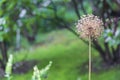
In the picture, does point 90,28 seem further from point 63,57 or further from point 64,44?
point 64,44

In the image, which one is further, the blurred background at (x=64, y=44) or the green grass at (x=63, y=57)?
the green grass at (x=63, y=57)

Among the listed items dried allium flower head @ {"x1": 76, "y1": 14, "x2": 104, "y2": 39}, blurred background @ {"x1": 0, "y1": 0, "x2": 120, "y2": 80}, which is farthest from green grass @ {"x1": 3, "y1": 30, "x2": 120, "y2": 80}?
dried allium flower head @ {"x1": 76, "y1": 14, "x2": 104, "y2": 39}

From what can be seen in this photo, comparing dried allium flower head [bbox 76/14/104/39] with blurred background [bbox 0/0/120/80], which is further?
blurred background [bbox 0/0/120/80]

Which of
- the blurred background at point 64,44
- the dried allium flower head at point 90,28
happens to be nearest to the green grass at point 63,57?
the blurred background at point 64,44

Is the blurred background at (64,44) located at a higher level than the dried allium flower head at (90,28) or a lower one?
higher

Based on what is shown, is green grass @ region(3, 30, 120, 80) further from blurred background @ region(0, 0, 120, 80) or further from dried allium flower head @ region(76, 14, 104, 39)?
dried allium flower head @ region(76, 14, 104, 39)

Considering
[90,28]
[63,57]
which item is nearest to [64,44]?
[63,57]

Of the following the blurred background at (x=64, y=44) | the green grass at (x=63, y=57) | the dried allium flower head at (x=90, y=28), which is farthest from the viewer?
the green grass at (x=63, y=57)

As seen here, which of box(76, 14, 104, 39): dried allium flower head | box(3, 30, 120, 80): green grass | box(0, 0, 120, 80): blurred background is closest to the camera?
box(76, 14, 104, 39): dried allium flower head

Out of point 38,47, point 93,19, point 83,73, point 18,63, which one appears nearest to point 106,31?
point 83,73

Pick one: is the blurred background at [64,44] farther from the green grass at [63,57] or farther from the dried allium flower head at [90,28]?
the dried allium flower head at [90,28]
